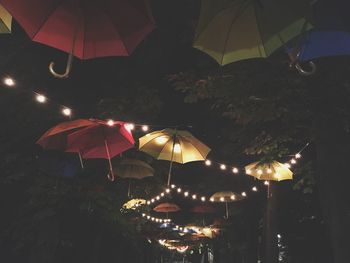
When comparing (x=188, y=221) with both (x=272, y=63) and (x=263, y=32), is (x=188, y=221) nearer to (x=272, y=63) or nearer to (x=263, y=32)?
(x=272, y=63)

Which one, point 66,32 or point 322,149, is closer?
point 66,32

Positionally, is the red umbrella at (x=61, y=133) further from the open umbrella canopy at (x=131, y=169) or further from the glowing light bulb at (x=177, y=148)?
the open umbrella canopy at (x=131, y=169)

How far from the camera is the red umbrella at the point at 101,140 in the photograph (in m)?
8.00

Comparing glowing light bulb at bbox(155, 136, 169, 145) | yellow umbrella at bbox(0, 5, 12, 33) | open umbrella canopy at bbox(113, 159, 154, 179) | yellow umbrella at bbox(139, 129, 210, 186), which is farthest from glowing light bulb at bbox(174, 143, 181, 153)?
yellow umbrella at bbox(0, 5, 12, 33)

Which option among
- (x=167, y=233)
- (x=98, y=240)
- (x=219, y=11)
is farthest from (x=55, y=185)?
(x=167, y=233)

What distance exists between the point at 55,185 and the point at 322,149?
7553mm

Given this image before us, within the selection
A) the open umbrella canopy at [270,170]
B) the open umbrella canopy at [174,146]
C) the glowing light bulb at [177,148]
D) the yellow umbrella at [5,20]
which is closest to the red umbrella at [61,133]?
the open umbrella canopy at [174,146]

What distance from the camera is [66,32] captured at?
3.67 metres

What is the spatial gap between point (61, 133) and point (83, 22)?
4.75 m

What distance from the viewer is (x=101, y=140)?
8.23 m

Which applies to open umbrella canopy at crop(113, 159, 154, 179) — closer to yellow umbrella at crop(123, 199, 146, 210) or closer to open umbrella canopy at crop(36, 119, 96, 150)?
yellow umbrella at crop(123, 199, 146, 210)

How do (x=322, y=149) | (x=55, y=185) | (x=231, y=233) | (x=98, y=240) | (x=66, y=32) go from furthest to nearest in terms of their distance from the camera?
(x=231, y=233) < (x=98, y=240) < (x=55, y=185) < (x=322, y=149) < (x=66, y=32)

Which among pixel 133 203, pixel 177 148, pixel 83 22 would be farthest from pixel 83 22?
pixel 133 203

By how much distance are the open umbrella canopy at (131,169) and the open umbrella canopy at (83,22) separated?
838 cm
